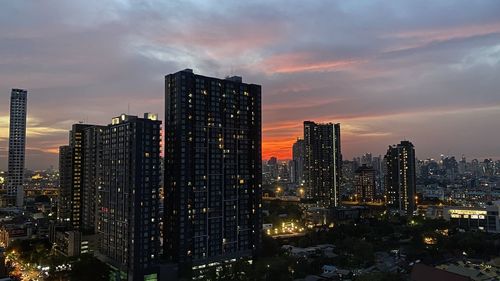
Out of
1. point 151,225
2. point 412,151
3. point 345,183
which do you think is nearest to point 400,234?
point 412,151

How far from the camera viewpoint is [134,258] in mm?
33469

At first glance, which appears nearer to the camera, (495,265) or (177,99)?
(495,265)

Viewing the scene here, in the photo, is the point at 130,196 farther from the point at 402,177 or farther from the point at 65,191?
the point at 402,177

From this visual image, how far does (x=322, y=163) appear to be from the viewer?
86.4 m

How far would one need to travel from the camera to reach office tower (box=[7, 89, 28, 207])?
88438 mm

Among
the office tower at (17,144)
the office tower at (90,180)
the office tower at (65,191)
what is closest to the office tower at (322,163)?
the office tower at (90,180)

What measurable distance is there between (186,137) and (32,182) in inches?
5727

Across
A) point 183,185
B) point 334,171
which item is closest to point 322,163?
point 334,171

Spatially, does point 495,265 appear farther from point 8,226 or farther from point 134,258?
point 8,226

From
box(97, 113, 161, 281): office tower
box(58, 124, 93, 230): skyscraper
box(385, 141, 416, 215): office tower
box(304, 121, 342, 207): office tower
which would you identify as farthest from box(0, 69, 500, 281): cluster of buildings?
box(385, 141, 416, 215): office tower

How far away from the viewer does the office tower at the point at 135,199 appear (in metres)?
33.9

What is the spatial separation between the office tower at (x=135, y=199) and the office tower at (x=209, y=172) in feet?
7.09

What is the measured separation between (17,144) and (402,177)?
288 ft

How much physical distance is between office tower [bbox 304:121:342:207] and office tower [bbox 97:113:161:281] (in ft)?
177
